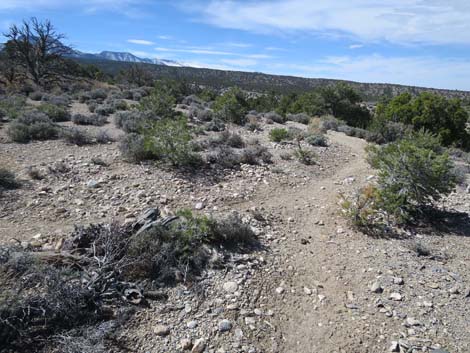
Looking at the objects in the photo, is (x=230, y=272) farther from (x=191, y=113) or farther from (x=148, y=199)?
(x=191, y=113)

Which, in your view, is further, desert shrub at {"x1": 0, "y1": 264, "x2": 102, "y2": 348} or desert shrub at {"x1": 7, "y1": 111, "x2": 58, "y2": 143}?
desert shrub at {"x1": 7, "y1": 111, "x2": 58, "y2": 143}

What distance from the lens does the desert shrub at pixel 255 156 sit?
330 inches

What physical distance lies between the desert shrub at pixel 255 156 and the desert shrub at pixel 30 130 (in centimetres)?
611

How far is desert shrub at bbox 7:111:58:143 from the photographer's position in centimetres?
901

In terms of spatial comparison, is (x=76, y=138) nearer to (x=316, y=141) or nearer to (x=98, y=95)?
(x=316, y=141)

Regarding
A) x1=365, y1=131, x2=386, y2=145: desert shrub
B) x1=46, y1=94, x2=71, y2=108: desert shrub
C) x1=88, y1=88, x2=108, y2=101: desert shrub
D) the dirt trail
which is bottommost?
the dirt trail

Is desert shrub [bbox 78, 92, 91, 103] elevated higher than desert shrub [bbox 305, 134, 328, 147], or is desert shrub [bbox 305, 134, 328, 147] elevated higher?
desert shrub [bbox 78, 92, 91, 103]

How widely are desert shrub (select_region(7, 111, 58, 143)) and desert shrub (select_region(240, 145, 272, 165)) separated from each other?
20.0 feet

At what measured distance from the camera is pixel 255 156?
8609 millimetres

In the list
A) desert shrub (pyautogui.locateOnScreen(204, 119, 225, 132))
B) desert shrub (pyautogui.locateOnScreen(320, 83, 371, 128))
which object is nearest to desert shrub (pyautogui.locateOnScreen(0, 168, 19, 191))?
desert shrub (pyautogui.locateOnScreen(204, 119, 225, 132))

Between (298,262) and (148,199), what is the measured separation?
3056mm

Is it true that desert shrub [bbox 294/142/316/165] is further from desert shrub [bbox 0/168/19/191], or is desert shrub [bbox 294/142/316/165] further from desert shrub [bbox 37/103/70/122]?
desert shrub [bbox 37/103/70/122]

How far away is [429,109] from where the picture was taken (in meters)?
18.8

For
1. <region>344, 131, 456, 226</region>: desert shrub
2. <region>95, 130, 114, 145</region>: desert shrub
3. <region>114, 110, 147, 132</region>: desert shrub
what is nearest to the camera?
<region>344, 131, 456, 226</region>: desert shrub
